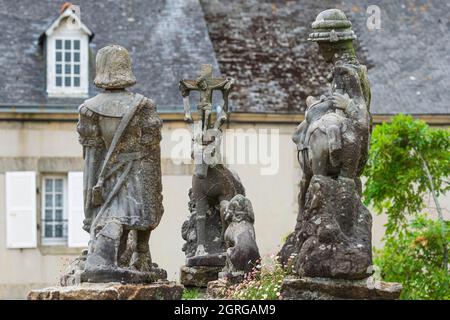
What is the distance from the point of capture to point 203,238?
807 inches

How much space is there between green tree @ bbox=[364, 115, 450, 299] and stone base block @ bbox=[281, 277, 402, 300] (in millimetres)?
10268

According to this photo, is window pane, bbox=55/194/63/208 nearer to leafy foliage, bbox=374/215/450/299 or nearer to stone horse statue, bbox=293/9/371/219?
leafy foliage, bbox=374/215/450/299

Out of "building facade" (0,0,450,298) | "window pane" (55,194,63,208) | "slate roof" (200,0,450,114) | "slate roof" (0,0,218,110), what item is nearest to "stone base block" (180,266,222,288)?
"building facade" (0,0,450,298)

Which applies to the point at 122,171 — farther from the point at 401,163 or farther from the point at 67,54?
the point at 67,54

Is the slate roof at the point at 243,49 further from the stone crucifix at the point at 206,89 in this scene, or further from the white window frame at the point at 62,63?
the stone crucifix at the point at 206,89

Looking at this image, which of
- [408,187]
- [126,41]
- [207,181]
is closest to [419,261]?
[408,187]

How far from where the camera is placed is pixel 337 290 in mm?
15875

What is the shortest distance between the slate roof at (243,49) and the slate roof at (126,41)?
20 millimetres

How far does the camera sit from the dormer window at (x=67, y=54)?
121ft

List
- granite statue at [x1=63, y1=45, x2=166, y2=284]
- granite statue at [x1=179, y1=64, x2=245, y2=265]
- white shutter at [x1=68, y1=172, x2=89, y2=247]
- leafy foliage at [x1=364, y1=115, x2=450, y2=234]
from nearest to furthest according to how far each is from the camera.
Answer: granite statue at [x1=63, y1=45, x2=166, y2=284]
granite statue at [x1=179, y1=64, x2=245, y2=265]
leafy foliage at [x1=364, y1=115, x2=450, y2=234]
white shutter at [x1=68, y1=172, x2=89, y2=247]

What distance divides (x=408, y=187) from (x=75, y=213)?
10346 mm

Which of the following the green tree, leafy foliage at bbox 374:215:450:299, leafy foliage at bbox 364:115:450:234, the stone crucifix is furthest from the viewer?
leafy foliage at bbox 364:115:450:234

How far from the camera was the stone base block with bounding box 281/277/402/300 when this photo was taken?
15891 mm

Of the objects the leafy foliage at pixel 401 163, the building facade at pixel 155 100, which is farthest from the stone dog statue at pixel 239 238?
the building facade at pixel 155 100
